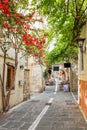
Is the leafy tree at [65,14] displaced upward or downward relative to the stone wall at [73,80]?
upward

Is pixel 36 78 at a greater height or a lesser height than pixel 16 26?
lesser

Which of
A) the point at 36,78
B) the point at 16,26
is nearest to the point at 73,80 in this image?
the point at 36,78

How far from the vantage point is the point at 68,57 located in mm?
26641

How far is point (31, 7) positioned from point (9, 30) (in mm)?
1651

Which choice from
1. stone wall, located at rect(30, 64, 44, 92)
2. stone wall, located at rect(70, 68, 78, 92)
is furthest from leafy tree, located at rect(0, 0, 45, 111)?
Answer: stone wall, located at rect(70, 68, 78, 92)

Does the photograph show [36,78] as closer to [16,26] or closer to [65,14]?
[65,14]

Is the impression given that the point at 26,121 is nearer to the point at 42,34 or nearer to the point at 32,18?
the point at 32,18

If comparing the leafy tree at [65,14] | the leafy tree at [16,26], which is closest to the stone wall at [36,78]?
the leafy tree at [65,14]

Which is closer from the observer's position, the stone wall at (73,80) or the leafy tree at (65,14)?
the leafy tree at (65,14)

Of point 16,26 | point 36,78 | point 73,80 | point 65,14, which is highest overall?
point 65,14

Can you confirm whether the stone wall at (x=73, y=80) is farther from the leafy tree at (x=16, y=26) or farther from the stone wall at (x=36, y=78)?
the leafy tree at (x=16, y=26)

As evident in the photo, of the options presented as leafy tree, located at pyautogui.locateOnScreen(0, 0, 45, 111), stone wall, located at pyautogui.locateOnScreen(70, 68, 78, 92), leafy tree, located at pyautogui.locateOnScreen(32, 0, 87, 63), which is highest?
leafy tree, located at pyautogui.locateOnScreen(32, 0, 87, 63)

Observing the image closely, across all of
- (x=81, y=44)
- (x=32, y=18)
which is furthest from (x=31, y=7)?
(x=81, y=44)

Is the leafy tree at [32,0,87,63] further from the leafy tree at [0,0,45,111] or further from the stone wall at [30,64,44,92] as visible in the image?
the stone wall at [30,64,44,92]
